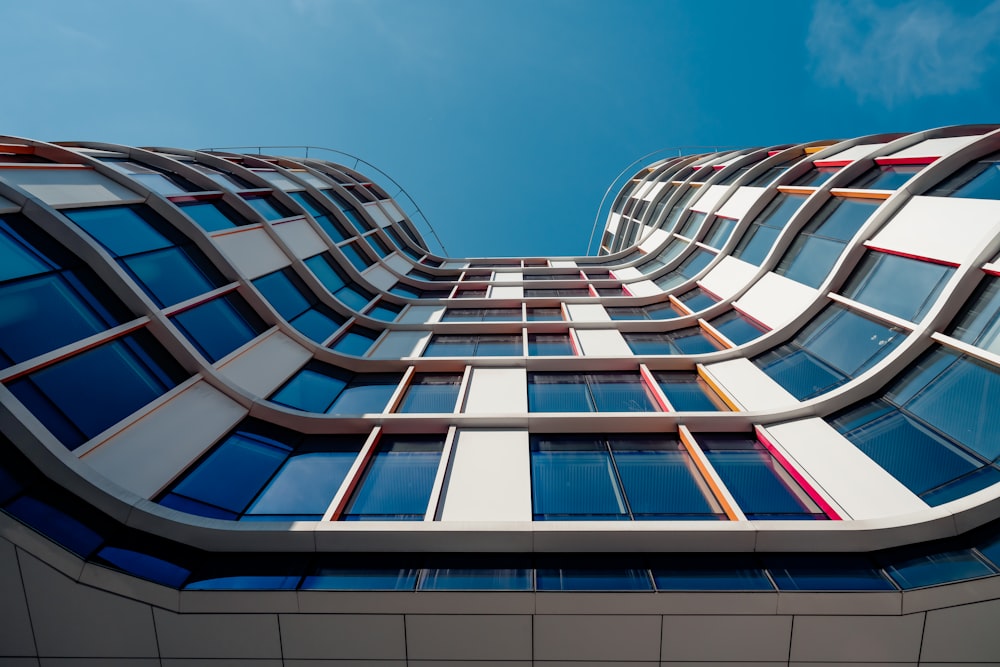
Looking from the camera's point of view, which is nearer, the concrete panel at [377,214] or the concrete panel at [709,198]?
the concrete panel at [709,198]

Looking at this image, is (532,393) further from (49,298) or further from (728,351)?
(49,298)

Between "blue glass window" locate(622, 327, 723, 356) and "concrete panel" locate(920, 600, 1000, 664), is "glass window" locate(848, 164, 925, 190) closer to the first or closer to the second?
"blue glass window" locate(622, 327, 723, 356)

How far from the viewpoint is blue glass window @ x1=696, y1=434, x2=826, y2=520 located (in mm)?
8297

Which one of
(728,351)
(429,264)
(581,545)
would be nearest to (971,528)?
(581,545)

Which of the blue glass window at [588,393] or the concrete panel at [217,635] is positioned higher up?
the blue glass window at [588,393]

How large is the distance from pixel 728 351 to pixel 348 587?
11740mm

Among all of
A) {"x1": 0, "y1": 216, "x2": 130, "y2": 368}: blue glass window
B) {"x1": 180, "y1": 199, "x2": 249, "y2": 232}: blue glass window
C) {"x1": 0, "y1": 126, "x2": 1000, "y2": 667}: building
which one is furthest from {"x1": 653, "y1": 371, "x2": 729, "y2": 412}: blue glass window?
{"x1": 180, "y1": 199, "x2": 249, "y2": 232}: blue glass window

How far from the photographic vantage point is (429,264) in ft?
101

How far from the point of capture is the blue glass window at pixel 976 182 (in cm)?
1046

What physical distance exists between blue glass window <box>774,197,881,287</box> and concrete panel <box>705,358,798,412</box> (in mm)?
3496

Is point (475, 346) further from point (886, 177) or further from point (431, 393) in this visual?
point (886, 177)

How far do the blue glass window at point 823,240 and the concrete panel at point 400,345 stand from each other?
12.3 m

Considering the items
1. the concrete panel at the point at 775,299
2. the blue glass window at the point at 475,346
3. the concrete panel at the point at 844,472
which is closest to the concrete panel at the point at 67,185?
the blue glass window at the point at 475,346

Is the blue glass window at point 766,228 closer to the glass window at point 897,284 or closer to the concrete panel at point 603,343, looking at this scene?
the glass window at point 897,284
